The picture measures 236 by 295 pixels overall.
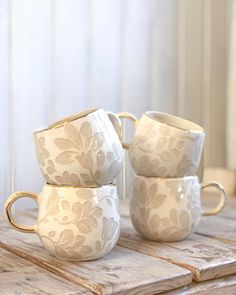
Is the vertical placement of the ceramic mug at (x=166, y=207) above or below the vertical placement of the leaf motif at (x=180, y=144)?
below

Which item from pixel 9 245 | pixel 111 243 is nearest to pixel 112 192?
pixel 111 243

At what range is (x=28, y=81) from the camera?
A: 122cm

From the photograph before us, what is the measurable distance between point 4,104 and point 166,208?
538 mm

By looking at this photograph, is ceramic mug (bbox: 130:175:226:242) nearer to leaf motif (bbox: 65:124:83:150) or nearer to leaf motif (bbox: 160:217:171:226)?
leaf motif (bbox: 160:217:171:226)

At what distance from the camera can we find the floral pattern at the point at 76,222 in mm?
706

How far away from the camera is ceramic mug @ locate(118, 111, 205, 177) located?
31.9 inches

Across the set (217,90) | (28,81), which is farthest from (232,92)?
(28,81)

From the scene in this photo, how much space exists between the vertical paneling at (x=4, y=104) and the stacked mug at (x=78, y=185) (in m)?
0.47

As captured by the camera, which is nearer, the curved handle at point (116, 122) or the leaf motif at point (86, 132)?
the leaf motif at point (86, 132)

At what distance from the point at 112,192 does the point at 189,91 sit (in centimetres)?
90

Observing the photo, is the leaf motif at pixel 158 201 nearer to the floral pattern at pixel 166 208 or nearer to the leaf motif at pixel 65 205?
the floral pattern at pixel 166 208

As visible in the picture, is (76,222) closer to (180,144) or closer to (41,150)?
(41,150)

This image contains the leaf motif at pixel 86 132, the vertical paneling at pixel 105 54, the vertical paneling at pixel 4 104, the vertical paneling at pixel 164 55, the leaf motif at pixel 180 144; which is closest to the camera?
the leaf motif at pixel 86 132

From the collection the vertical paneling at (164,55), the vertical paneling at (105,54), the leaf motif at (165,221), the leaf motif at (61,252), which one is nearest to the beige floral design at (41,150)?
the leaf motif at (61,252)
